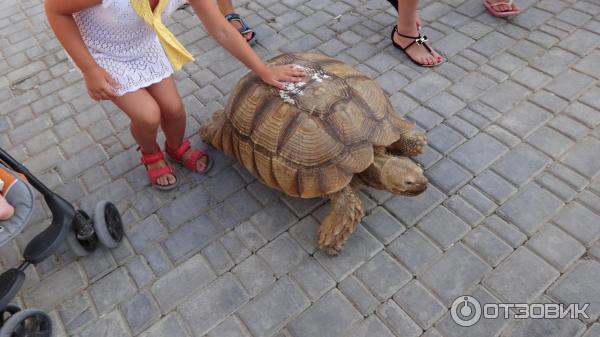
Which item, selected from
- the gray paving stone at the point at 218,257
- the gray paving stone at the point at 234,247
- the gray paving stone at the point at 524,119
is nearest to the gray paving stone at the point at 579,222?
the gray paving stone at the point at 524,119

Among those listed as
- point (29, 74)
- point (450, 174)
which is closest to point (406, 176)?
point (450, 174)

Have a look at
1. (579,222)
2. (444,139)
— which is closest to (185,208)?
(444,139)

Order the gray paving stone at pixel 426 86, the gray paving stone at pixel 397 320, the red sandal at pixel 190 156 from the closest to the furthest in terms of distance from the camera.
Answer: the gray paving stone at pixel 397 320, the red sandal at pixel 190 156, the gray paving stone at pixel 426 86

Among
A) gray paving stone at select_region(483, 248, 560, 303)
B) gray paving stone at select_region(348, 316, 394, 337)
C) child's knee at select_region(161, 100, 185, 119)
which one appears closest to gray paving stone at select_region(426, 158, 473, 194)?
gray paving stone at select_region(483, 248, 560, 303)

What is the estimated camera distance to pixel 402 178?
2484 mm

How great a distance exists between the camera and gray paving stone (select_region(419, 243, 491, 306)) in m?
2.44

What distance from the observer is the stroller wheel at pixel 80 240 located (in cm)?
262

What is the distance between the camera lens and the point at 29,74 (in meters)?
4.37

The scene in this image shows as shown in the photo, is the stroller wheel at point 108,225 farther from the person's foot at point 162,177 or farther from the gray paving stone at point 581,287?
the gray paving stone at point 581,287

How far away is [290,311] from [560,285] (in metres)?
1.52

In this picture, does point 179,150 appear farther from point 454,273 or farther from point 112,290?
point 454,273

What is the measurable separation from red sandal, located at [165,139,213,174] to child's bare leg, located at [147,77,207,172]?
0.09 meters

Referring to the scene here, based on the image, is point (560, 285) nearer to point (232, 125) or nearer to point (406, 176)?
point (406, 176)

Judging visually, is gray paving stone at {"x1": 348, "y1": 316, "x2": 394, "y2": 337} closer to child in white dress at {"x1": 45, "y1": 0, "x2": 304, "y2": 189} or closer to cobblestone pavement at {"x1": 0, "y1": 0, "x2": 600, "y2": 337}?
cobblestone pavement at {"x1": 0, "y1": 0, "x2": 600, "y2": 337}
